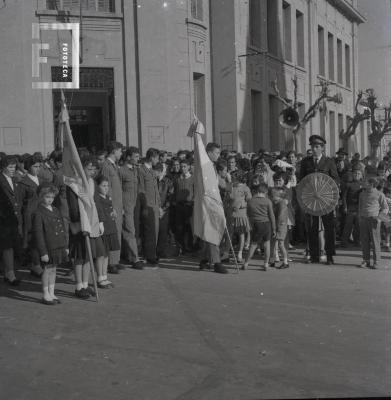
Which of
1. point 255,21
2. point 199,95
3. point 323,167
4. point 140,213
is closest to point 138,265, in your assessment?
point 140,213

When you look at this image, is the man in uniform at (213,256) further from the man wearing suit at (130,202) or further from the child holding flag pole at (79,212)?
the child holding flag pole at (79,212)

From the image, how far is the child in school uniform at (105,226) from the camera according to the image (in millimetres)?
7598

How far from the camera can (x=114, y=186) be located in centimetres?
870

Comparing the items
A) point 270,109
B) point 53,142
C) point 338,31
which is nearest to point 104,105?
point 53,142

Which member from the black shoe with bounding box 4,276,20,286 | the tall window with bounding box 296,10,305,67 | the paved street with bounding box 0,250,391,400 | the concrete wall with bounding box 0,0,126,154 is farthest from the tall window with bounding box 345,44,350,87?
the black shoe with bounding box 4,276,20,286

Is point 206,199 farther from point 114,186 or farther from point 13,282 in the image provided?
point 13,282

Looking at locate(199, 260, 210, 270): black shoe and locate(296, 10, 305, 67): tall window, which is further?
locate(296, 10, 305, 67): tall window

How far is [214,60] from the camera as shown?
18984 mm

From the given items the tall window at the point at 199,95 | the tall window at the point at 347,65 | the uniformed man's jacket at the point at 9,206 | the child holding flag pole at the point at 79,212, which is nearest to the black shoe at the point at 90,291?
the child holding flag pole at the point at 79,212

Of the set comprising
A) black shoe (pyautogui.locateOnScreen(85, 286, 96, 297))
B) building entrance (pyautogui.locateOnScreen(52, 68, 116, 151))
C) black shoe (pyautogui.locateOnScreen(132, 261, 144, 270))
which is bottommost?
black shoe (pyautogui.locateOnScreen(85, 286, 96, 297))

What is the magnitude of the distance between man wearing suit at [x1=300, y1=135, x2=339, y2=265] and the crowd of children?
436 millimetres

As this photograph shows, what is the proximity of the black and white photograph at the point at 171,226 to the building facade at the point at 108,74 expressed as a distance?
4 centimetres

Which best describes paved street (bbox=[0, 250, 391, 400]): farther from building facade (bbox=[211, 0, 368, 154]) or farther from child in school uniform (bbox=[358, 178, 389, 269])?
building facade (bbox=[211, 0, 368, 154])
